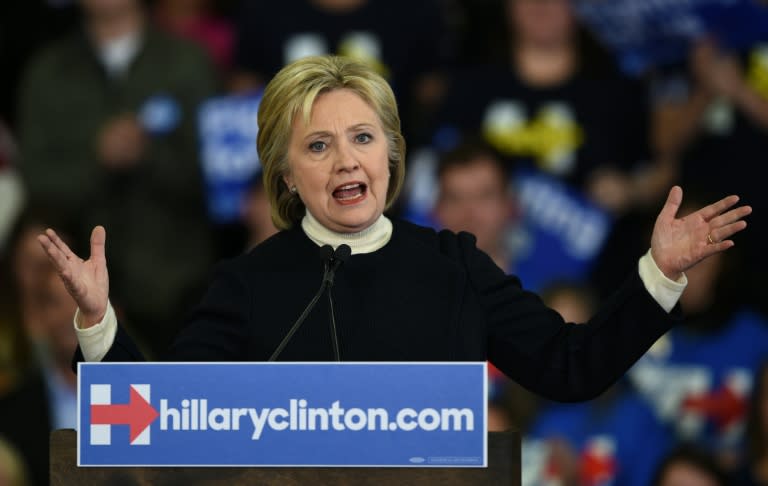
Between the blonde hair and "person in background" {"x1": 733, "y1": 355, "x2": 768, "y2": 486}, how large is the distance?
243 centimetres

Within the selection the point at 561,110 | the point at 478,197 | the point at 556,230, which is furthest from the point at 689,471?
the point at 561,110

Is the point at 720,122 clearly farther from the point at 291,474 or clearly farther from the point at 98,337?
the point at 291,474

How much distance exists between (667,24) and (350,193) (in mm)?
2673

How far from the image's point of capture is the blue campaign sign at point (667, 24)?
195 inches

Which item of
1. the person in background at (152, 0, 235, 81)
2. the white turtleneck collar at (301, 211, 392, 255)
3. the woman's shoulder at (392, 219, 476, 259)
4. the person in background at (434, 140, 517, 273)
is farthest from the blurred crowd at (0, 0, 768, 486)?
the white turtleneck collar at (301, 211, 392, 255)

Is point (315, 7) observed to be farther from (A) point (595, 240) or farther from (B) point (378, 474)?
(B) point (378, 474)

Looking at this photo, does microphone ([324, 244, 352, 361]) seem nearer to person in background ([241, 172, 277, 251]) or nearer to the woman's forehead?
the woman's forehead

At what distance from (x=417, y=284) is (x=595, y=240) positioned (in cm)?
285

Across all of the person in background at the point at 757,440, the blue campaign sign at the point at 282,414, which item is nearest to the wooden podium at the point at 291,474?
the blue campaign sign at the point at 282,414

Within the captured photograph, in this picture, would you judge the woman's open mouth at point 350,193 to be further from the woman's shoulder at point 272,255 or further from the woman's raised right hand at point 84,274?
the woman's raised right hand at point 84,274

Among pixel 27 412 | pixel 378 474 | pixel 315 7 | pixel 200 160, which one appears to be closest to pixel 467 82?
pixel 315 7

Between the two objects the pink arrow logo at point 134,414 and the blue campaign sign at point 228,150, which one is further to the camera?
the blue campaign sign at point 228,150

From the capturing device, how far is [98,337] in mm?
2562

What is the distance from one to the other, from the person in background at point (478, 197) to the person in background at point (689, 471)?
35.4 inches
